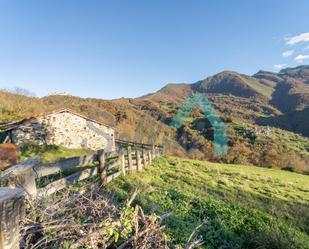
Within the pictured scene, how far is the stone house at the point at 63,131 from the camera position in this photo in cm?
2126

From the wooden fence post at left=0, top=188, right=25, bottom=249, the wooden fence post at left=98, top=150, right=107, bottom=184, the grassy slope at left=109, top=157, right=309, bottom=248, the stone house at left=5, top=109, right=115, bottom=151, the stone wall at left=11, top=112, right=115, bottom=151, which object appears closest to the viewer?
the wooden fence post at left=0, top=188, right=25, bottom=249

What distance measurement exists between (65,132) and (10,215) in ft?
78.2

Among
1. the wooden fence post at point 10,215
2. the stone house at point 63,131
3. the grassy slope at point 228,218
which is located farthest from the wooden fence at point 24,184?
the stone house at point 63,131

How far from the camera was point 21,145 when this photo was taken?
2036cm

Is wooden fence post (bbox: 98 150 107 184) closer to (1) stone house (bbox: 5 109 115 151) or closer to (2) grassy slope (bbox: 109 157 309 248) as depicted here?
(2) grassy slope (bbox: 109 157 309 248)

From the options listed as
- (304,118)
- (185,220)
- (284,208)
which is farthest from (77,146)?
(304,118)

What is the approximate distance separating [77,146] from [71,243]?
23199 mm

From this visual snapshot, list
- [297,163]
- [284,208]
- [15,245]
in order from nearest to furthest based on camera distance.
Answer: [15,245] → [284,208] → [297,163]

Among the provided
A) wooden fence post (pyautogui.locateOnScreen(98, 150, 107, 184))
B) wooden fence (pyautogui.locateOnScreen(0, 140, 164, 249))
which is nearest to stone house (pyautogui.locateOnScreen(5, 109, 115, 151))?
wooden fence (pyautogui.locateOnScreen(0, 140, 164, 249))

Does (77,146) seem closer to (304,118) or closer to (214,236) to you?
(214,236)

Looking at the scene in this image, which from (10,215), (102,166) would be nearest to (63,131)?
(102,166)

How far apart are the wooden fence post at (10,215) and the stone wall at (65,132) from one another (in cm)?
2190

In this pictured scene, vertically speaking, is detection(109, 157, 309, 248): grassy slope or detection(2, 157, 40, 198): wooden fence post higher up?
detection(2, 157, 40, 198): wooden fence post

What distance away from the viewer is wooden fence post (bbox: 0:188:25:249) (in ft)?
3.49
